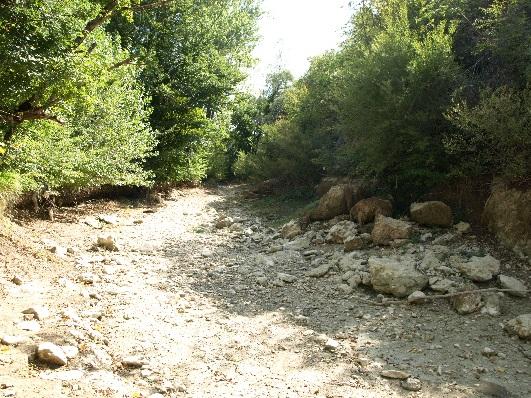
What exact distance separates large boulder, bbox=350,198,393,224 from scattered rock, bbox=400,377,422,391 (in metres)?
5.02

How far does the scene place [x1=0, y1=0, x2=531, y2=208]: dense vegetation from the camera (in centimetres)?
598

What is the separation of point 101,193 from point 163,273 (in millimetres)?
7973

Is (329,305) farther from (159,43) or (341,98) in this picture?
(159,43)

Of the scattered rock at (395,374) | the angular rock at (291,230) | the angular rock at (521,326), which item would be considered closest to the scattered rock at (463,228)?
the angular rock at (521,326)

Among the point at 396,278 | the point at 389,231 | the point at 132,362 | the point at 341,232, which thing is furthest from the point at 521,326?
the point at 132,362

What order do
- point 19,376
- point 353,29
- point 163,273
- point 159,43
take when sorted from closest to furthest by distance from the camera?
point 19,376 → point 163,273 → point 353,29 → point 159,43

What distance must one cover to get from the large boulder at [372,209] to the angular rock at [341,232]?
28 centimetres

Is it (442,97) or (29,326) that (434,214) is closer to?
(442,97)

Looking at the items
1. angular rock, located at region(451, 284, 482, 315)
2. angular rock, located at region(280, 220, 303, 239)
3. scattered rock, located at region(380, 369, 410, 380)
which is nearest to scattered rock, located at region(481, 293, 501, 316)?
angular rock, located at region(451, 284, 482, 315)

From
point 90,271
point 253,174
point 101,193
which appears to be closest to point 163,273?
point 90,271

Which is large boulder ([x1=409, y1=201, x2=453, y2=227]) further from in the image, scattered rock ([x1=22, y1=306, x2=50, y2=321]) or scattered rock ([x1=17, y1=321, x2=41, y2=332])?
scattered rock ([x1=17, y1=321, x2=41, y2=332])

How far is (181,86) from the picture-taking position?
611 inches

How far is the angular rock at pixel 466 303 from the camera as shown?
5.59 m

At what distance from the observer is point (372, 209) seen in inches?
353
